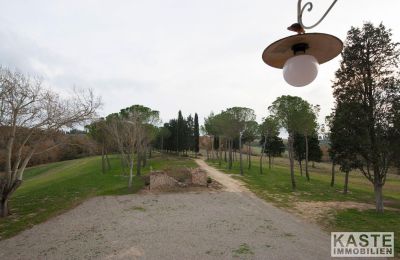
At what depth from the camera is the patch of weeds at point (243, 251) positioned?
9945 mm

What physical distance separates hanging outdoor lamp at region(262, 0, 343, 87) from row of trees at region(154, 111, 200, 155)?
6340 cm

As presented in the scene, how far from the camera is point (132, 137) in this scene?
26234mm

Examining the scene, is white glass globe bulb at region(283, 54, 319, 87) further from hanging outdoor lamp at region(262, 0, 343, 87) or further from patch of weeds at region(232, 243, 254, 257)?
patch of weeds at region(232, 243, 254, 257)

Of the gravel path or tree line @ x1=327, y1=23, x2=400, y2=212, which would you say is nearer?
the gravel path

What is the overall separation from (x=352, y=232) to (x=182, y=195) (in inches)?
555

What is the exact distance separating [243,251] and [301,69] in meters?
8.96

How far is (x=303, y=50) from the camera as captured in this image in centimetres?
308

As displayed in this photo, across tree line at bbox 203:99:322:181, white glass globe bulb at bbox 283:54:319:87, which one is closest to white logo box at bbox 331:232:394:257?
white glass globe bulb at bbox 283:54:319:87

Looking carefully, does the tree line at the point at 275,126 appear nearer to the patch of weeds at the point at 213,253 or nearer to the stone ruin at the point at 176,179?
the stone ruin at the point at 176,179

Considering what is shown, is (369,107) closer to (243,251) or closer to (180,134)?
(243,251)

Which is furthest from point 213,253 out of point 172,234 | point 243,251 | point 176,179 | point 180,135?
point 180,135

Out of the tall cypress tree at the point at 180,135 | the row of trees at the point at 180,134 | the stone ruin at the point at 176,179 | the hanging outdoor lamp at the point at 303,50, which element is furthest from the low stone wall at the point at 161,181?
the tall cypress tree at the point at 180,135

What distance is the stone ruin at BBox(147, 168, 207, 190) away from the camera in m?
26.3

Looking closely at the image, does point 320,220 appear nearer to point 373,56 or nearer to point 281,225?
point 281,225
